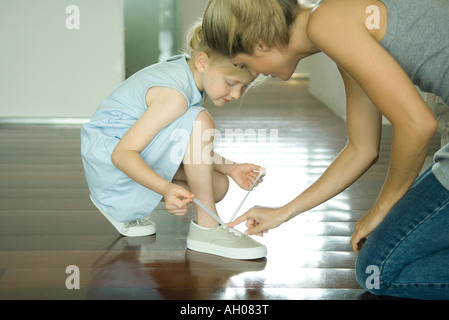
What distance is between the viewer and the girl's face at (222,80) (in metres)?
1.61

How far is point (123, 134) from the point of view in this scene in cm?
174

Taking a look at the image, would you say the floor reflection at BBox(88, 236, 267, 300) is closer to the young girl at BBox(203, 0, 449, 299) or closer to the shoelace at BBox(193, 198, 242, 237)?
the shoelace at BBox(193, 198, 242, 237)

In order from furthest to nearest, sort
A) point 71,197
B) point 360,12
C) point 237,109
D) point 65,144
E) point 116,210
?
1. point 237,109
2. point 65,144
3. point 71,197
4. point 116,210
5. point 360,12

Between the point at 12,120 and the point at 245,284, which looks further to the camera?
the point at 12,120

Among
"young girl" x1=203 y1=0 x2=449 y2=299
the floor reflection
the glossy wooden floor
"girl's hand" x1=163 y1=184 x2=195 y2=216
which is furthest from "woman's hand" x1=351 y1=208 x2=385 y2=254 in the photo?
"girl's hand" x1=163 y1=184 x2=195 y2=216

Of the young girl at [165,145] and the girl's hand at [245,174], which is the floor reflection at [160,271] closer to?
the young girl at [165,145]

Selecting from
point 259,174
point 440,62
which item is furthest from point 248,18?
point 259,174

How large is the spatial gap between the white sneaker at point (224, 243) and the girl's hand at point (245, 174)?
0.14 meters

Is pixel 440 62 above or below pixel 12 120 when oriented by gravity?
above

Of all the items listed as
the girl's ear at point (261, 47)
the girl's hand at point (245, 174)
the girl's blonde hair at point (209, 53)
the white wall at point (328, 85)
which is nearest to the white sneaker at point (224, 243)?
the girl's hand at point (245, 174)

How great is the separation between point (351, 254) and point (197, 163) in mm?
444

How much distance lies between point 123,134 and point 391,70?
0.80 metres

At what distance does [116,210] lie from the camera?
1.75m

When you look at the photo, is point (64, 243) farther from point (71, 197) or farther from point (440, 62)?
point (440, 62)
